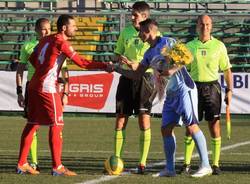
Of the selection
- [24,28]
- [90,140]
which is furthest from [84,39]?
[90,140]

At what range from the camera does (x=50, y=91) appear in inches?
422

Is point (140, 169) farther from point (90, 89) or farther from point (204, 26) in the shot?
point (90, 89)

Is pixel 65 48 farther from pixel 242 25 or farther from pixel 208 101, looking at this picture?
pixel 242 25

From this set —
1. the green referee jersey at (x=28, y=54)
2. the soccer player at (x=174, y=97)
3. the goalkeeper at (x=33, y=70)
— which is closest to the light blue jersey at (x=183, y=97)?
the soccer player at (x=174, y=97)

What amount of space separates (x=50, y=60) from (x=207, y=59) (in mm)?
2178

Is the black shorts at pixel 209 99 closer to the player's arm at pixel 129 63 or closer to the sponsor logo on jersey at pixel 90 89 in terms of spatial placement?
the player's arm at pixel 129 63

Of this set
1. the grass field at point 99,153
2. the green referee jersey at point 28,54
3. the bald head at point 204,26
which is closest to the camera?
the grass field at point 99,153

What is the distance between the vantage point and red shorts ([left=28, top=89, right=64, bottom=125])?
420 inches

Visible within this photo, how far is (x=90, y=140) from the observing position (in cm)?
1652

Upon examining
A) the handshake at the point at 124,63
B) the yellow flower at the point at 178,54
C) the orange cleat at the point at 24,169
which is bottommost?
the orange cleat at the point at 24,169

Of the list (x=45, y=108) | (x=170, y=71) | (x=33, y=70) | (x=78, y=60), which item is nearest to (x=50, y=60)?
(x=78, y=60)

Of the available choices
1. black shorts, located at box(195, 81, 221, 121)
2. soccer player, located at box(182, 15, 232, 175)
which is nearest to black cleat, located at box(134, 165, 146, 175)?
soccer player, located at box(182, 15, 232, 175)

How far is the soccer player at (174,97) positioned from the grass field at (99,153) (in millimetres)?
278

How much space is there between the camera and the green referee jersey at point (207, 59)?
37.6 ft
